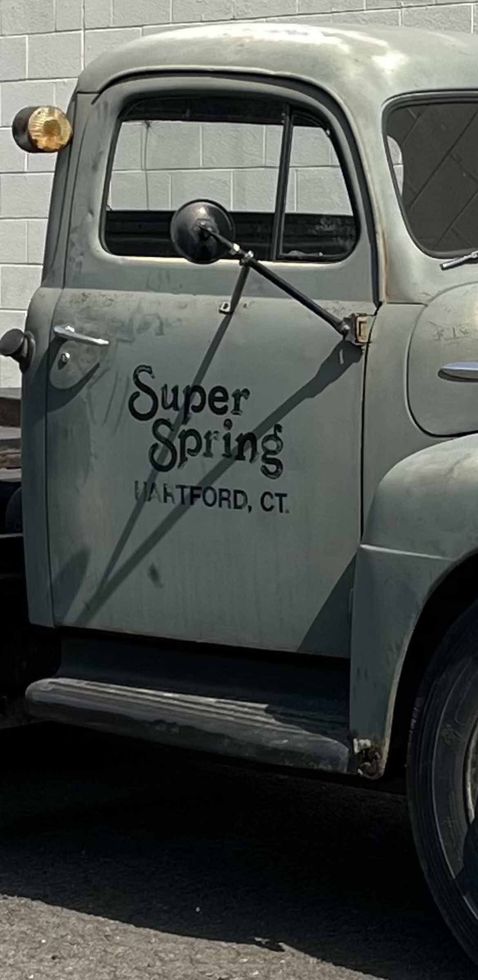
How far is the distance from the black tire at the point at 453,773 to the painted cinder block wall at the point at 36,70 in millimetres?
6467

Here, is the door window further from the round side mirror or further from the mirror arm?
the round side mirror

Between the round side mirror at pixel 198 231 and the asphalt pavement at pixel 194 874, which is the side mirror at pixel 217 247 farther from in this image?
the asphalt pavement at pixel 194 874

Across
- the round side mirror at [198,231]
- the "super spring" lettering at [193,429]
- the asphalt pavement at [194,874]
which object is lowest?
the asphalt pavement at [194,874]

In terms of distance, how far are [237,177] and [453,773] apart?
1.50 meters

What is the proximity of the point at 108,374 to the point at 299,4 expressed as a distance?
5.31 metres

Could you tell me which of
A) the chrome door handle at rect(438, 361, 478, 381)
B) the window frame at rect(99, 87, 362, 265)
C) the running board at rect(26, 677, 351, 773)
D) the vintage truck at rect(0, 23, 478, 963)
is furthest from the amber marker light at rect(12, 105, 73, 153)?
the running board at rect(26, 677, 351, 773)

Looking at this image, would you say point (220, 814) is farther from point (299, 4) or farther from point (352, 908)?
point (299, 4)

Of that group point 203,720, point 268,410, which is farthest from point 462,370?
point 203,720

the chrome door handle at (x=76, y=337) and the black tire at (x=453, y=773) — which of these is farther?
the chrome door handle at (x=76, y=337)

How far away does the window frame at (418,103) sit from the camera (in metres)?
4.46

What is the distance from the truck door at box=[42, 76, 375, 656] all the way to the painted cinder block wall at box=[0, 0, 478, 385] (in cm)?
540

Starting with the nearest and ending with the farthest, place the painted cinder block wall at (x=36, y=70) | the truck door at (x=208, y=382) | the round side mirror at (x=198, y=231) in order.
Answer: the round side mirror at (x=198, y=231), the truck door at (x=208, y=382), the painted cinder block wall at (x=36, y=70)

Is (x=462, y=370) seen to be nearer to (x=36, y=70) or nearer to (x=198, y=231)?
(x=198, y=231)

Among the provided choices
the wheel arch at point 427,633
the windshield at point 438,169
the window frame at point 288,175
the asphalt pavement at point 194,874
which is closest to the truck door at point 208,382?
the window frame at point 288,175
